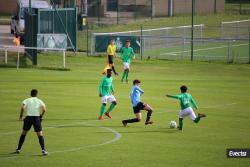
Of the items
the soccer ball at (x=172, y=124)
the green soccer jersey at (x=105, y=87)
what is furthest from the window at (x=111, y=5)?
the soccer ball at (x=172, y=124)

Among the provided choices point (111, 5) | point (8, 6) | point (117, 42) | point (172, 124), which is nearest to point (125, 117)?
point (172, 124)

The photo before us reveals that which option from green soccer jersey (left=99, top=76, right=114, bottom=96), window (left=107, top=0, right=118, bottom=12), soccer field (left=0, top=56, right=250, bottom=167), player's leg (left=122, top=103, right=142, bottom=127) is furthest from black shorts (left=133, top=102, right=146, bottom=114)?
window (left=107, top=0, right=118, bottom=12)

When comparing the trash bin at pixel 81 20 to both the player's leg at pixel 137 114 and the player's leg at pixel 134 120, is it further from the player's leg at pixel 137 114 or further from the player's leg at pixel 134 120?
the player's leg at pixel 137 114

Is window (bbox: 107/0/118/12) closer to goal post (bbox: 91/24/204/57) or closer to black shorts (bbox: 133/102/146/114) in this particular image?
goal post (bbox: 91/24/204/57)

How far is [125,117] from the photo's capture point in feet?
101

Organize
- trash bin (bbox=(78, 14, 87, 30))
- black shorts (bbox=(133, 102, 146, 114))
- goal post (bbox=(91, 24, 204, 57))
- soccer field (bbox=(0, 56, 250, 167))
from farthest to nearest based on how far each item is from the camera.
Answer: trash bin (bbox=(78, 14, 87, 30)) → goal post (bbox=(91, 24, 204, 57)) → black shorts (bbox=(133, 102, 146, 114)) → soccer field (bbox=(0, 56, 250, 167))

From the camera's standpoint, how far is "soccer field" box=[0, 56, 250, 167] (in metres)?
22.3

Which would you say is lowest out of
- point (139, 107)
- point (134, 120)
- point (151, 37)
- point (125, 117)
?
point (125, 117)

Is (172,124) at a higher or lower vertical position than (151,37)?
lower

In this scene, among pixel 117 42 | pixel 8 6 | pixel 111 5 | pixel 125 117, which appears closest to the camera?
pixel 125 117

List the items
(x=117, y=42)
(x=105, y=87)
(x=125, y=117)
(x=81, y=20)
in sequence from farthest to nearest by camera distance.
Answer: (x=81, y=20), (x=117, y=42), (x=125, y=117), (x=105, y=87)

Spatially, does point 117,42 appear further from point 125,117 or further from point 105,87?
point 105,87

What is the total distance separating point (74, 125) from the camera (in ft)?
94.1

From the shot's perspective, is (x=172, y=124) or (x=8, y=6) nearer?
(x=172, y=124)
